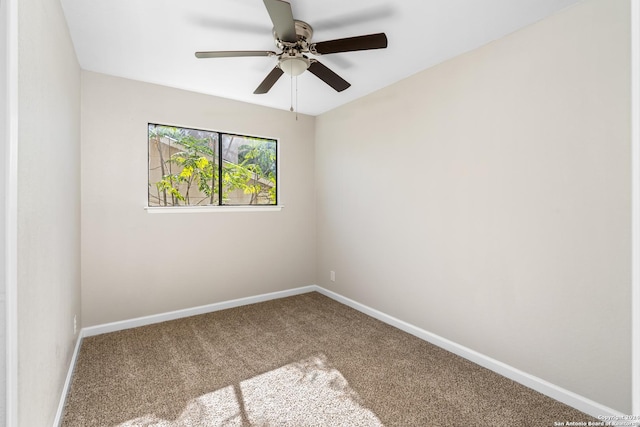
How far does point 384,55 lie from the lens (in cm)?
248

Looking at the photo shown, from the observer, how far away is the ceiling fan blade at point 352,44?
1.78 m

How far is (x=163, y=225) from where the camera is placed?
3146 mm

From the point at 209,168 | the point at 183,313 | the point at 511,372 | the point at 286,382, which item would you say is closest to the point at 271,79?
the point at 209,168

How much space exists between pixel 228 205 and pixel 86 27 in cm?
199

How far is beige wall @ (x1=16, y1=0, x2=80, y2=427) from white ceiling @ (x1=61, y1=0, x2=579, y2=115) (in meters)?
0.32

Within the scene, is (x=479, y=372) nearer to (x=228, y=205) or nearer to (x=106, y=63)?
(x=228, y=205)

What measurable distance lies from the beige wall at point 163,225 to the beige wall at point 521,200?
1.26 meters

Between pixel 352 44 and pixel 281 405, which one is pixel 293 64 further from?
pixel 281 405

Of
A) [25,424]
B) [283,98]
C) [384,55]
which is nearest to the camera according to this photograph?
[25,424]

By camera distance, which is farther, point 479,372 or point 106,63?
point 106,63

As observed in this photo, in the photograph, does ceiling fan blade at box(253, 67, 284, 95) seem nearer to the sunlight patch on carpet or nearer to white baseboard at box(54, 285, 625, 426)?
the sunlight patch on carpet

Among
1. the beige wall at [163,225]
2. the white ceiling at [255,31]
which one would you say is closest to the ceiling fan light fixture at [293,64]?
the white ceiling at [255,31]

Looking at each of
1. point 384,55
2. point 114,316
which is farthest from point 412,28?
point 114,316

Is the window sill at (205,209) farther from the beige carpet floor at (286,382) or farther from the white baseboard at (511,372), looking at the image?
the white baseboard at (511,372)
